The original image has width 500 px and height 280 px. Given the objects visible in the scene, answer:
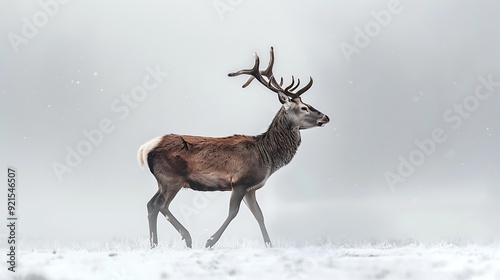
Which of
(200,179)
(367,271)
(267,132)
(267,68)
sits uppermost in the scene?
(267,68)

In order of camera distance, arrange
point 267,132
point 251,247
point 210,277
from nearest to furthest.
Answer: point 210,277 → point 251,247 → point 267,132

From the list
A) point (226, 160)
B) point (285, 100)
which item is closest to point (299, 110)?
point (285, 100)

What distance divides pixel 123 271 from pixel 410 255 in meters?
3.20

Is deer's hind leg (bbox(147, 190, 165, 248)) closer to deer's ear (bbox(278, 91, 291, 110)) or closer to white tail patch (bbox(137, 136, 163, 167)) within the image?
white tail patch (bbox(137, 136, 163, 167))

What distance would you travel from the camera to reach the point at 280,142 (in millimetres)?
9305

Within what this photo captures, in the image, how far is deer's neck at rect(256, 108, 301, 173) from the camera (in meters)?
9.26

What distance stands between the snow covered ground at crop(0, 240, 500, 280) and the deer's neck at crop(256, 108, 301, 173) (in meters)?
1.40

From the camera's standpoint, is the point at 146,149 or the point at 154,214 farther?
the point at 146,149

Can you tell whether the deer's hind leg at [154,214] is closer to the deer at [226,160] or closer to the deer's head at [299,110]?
the deer at [226,160]

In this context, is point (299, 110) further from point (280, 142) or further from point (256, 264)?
point (256, 264)

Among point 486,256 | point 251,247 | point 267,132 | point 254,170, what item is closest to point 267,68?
point 267,132

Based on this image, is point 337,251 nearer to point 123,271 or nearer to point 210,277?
point 210,277

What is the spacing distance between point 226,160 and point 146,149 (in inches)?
41.1

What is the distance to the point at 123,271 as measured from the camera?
7492mm
